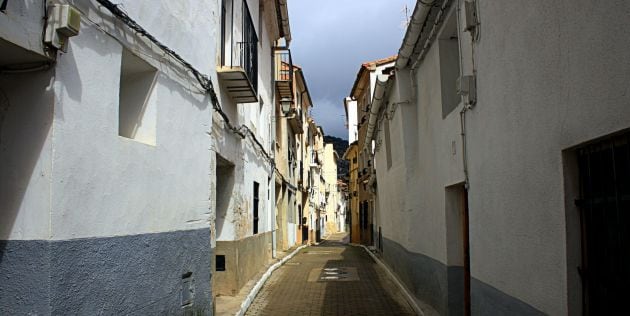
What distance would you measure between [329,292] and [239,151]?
142 inches

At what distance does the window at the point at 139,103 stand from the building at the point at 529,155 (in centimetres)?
344

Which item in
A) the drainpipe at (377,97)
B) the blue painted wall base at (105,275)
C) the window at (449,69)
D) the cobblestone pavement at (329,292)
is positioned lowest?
the cobblestone pavement at (329,292)

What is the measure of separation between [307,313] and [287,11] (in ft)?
33.4

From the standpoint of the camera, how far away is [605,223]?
3.54 m

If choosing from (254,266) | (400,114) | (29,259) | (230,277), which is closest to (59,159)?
(29,259)

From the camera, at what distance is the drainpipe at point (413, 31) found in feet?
25.5

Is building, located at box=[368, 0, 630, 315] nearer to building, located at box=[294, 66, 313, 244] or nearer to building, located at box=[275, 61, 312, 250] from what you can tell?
building, located at box=[275, 61, 312, 250]

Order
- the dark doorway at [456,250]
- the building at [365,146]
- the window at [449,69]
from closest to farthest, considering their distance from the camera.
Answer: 1. the dark doorway at [456,250]
2. the window at [449,69]
3. the building at [365,146]

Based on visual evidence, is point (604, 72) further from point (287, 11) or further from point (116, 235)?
point (287, 11)

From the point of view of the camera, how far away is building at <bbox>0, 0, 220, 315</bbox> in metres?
3.84

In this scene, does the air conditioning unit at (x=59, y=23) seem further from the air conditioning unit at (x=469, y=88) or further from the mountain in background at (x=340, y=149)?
the mountain in background at (x=340, y=149)

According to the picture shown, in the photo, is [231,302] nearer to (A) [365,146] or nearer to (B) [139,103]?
(B) [139,103]

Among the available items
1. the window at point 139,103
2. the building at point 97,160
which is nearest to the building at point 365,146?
the building at point 97,160

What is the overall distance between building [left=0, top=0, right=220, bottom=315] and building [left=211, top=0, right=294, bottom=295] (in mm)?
1988
